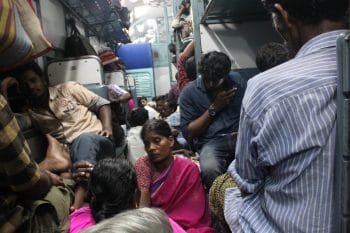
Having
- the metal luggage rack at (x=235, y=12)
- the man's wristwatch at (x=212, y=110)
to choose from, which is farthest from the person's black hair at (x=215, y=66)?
the metal luggage rack at (x=235, y=12)

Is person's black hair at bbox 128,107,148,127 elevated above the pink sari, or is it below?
above

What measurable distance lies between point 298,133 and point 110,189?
76 centimetres

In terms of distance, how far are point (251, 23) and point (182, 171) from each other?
1630 millimetres

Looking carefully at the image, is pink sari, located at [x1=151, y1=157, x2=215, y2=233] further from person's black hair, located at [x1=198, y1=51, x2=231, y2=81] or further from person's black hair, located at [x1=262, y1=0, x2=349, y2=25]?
person's black hair, located at [x1=262, y1=0, x2=349, y2=25]

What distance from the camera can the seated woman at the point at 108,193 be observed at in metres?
1.29

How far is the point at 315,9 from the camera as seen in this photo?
0.80m

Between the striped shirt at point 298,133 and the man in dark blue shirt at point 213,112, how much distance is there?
1.16 m

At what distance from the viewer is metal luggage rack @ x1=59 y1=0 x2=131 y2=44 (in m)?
4.07

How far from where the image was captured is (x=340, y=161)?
711mm

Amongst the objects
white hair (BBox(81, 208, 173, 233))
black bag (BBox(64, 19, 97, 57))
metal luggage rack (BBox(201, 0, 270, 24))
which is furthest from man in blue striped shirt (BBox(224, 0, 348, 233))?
black bag (BBox(64, 19, 97, 57))

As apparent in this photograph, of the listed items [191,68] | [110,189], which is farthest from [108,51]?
[110,189]

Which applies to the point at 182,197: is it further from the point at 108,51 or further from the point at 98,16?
the point at 98,16

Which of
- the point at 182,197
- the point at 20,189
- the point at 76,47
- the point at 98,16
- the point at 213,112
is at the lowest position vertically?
the point at 182,197

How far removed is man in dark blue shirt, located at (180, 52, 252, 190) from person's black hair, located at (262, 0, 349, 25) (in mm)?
1234
